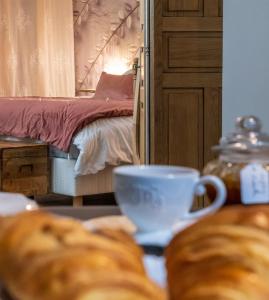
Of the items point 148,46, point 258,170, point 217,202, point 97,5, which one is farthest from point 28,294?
point 97,5

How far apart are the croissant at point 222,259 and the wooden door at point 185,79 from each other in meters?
3.21

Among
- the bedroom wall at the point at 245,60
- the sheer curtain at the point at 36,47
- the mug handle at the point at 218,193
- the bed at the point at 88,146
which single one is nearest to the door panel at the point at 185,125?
the bed at the point at 88,146

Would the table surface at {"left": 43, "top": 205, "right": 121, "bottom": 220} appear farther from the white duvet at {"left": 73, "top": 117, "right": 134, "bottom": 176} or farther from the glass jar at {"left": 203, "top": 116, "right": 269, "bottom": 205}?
the white duvet at {"left": 73, "top": 117, "right": 134, "bottom": 176}

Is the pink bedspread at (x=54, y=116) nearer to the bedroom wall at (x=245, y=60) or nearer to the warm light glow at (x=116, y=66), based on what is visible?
the bedroom wall at (x=245, y=60)

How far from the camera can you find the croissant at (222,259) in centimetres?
50

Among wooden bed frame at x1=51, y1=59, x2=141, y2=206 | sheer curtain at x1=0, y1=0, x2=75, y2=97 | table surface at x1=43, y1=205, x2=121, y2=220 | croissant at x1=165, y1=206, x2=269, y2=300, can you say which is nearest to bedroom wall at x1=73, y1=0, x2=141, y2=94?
sheer curtain at x1=0, y1=0, x2=75, y2=97

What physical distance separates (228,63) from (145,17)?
3.69 feet

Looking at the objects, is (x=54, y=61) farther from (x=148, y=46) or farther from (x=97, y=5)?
(x=148, y=46)

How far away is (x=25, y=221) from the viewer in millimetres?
564

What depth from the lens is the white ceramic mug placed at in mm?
746

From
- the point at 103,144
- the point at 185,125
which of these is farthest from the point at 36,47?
the point at 185,125

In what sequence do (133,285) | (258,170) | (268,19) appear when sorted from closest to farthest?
1. (133,285)
2. (258,170)
3. (268,19)

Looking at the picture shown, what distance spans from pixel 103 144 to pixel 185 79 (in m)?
0.86

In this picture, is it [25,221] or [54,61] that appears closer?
[25,221]
